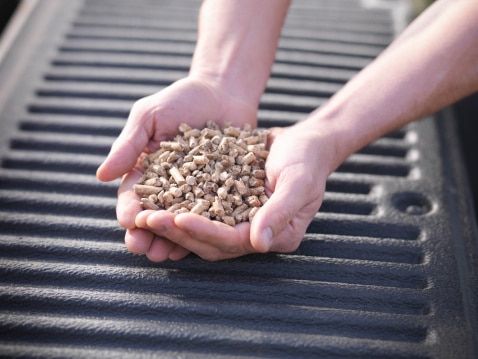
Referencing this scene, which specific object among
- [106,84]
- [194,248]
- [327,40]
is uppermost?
[327,40]

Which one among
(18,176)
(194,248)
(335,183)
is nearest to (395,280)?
(335,183)

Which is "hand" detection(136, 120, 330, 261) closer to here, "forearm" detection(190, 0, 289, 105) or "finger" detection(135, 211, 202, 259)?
"finger" detection(135, 211, 202, 259)

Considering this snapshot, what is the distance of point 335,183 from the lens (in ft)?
5.76

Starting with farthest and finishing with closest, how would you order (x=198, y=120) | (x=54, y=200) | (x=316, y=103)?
(x=316, y=103), (x=198, y=120), (x=54, y=200)

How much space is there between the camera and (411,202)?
171cm

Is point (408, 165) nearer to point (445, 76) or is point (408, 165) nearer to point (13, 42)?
point (445, 76)

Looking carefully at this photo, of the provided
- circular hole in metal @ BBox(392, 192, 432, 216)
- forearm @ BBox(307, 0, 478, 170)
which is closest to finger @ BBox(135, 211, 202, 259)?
forearm @ BBox(307, 0, 478, 170)

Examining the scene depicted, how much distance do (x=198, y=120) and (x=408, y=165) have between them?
0.68 meters

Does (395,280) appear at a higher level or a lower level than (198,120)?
lower

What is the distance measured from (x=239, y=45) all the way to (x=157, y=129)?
0.47 metres

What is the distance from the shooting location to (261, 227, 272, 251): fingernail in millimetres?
1341

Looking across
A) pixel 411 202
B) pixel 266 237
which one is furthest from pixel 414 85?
pixel 266 237

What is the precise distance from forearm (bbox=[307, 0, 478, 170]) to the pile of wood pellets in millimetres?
236

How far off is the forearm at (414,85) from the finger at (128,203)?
0.57 metres
